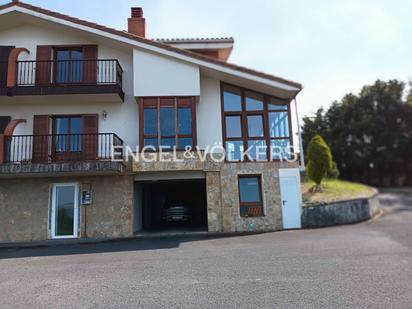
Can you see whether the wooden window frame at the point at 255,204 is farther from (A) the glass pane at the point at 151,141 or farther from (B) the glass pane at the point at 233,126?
(A) the glass pane at the point at 151,141

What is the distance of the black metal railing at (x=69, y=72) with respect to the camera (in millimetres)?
12000

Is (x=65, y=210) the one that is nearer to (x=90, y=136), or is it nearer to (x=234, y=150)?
(x=90, y=136)

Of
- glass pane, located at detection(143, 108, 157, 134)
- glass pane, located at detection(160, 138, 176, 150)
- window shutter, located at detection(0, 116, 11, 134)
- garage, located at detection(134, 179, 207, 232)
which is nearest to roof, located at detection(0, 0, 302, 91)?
glass pane, located at detection(143, 108, 157, 134)

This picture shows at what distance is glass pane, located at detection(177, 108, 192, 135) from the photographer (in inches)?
472

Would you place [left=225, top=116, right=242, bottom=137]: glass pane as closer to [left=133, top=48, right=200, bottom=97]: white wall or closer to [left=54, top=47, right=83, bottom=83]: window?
[left=133, top=48, right=200, bottom=97]: white wall

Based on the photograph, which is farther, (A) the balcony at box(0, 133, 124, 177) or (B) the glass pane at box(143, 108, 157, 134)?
(B) the glass pane at box(143, 108, 157, 134)

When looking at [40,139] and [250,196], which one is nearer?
[40,139]

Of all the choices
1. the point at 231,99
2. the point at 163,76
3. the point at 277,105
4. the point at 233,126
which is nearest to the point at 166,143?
the point at 163,76

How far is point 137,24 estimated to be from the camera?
561 inches

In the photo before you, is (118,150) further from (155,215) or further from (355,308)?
(355,308)

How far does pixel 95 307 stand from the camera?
A: 447 centimetres

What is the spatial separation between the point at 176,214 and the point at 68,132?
5.20 m

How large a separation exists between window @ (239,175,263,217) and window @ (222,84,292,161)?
2.71ft

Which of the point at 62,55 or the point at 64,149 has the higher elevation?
the point at 62,55
